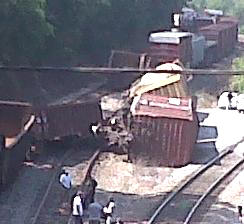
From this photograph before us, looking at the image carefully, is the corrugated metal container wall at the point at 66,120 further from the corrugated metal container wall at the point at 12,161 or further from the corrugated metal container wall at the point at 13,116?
the corrugated metal container wall at the point at 12,161

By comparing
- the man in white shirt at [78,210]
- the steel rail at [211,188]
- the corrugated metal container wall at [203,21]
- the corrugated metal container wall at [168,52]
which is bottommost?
the corrugated metal container wall at [203,21]

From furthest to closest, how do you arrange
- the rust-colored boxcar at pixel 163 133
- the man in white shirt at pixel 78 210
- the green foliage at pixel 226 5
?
the green foliage at pixel 226 5, the rust-colored boxcar at pixel 163 133, the man in white shirt at pixel 78 210

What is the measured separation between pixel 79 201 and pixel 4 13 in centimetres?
1440

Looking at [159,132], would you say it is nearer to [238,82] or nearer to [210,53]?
[238,82]

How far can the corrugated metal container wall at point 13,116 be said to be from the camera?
2338cm

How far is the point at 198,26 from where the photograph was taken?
60.2 m

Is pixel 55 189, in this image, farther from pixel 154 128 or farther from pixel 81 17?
pixel 81 17

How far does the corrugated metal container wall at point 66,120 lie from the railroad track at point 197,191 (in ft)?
14.0

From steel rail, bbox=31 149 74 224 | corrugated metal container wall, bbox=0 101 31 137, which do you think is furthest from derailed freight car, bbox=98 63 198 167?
corrugated metal container wall, bbox=0 101 31 137

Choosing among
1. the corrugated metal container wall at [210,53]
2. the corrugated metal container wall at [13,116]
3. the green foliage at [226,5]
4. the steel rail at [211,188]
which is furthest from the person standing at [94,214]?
the green foliage at [226,5]

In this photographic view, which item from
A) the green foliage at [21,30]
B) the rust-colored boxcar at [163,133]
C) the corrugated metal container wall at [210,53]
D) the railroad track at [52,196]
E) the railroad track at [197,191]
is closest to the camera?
the railroad track at [52,196]

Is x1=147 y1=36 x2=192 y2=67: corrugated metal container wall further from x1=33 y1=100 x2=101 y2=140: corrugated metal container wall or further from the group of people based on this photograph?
the group of people

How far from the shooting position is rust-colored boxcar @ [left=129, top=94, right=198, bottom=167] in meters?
24.2

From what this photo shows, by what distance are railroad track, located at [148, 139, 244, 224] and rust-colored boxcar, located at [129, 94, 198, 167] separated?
97 cm
